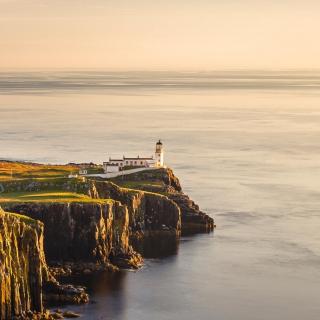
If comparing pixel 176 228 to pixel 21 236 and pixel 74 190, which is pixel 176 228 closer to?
pixel 74 190

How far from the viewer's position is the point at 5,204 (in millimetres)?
128000

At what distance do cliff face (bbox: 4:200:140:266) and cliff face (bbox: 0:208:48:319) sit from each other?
46.2ft

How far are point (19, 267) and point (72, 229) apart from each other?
72.9 ft

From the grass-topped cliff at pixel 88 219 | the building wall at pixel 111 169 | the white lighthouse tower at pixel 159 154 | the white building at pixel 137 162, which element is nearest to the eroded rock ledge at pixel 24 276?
the grass-topped cliff at pixel 88 219

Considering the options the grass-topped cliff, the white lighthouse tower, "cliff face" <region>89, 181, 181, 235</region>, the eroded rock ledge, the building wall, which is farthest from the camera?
the white lighthouse tower

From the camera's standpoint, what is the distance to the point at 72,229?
12888cm

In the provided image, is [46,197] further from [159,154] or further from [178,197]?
[159,154]

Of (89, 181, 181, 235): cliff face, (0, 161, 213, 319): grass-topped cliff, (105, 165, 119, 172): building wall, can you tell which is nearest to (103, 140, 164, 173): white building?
(105, 165, 119, 172): building wall

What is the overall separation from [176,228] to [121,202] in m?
9.81

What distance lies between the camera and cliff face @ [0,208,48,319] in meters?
103

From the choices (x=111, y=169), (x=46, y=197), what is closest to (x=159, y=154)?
(x=111, y=169)

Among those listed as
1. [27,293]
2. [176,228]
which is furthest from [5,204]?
[176,228]

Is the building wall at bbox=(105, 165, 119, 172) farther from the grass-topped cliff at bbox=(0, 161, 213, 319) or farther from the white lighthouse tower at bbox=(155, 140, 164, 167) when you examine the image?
the grass-topped cliff at bbox=(0, 161, 213, 319)

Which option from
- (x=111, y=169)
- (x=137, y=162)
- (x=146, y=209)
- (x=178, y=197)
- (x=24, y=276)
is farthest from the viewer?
(x=137, y=162)
